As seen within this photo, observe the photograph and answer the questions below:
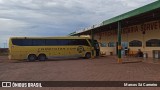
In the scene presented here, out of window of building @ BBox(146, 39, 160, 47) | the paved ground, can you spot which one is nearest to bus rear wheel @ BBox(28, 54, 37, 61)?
the paved ground

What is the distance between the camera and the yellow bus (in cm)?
2994

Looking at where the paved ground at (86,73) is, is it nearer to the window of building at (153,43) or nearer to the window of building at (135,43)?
the window of building at (153,43)

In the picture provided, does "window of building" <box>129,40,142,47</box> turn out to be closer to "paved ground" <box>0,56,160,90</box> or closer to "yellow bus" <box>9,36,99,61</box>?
"yellow bus" <box>9,36,99,61</box>

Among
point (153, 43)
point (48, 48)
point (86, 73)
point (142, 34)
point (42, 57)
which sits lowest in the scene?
point (86, 73)

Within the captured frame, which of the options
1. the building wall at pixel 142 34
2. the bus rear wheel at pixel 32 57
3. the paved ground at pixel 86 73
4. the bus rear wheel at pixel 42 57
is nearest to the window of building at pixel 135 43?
the building wall at pixel 142 34

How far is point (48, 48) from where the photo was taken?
3203 cm

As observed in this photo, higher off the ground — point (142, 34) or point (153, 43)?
point (142, 34)

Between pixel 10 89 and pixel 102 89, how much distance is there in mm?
3440

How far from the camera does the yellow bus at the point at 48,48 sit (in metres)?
29.9

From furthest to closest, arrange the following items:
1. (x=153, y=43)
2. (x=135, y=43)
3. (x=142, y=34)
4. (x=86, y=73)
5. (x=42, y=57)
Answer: (x=135, y=43), (x=42, y=57), (x=142, y=34), (x=153, y=43), (x=86, y=73)

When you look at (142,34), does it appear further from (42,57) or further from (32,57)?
(32,57)

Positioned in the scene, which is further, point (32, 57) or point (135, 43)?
point (135, 43)

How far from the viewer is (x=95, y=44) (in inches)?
1473

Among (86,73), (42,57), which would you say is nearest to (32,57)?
(42,57)
